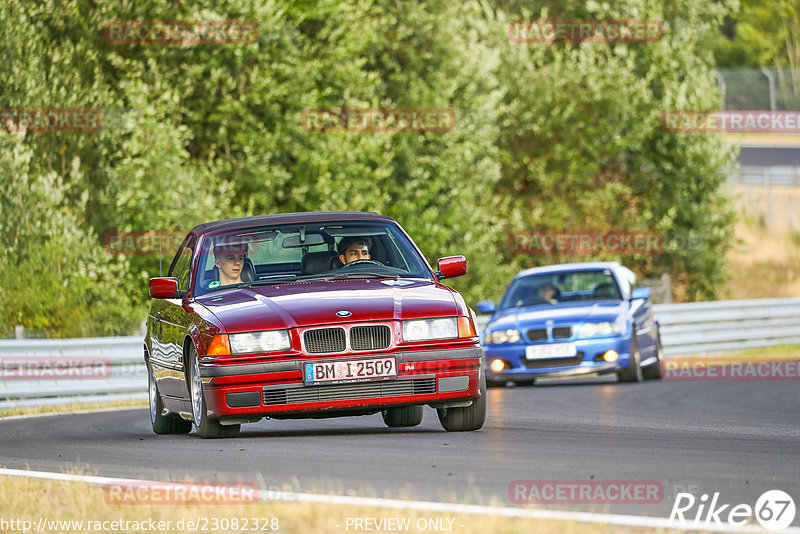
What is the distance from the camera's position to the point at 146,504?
676cm

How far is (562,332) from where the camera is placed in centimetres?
Result: 1733

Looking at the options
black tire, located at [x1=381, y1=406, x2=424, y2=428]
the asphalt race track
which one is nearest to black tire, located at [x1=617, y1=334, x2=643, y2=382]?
the asphalt race track

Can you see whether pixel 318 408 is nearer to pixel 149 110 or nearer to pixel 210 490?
pixel 210 490

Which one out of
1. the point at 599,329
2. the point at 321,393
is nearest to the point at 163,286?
the point at 321,393

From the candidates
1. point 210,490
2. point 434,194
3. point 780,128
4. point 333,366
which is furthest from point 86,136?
point 780,128

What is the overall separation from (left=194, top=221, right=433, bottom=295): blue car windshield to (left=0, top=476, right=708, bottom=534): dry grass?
11.0 ft

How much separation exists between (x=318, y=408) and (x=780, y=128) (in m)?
55.9

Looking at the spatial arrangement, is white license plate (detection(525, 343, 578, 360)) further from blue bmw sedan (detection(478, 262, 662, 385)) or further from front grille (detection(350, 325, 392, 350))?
front grille (detection(350, 325, 392, 350))

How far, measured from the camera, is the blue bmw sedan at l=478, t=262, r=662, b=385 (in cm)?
1731

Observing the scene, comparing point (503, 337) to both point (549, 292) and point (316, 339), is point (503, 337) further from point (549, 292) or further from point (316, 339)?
point (316, 339)

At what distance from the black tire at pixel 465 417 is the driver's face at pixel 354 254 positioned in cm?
124

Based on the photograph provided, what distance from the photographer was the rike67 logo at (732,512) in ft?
19.0

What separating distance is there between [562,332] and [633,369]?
3.58 feet

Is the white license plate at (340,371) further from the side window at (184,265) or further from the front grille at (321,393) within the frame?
the side window at (184,265)
